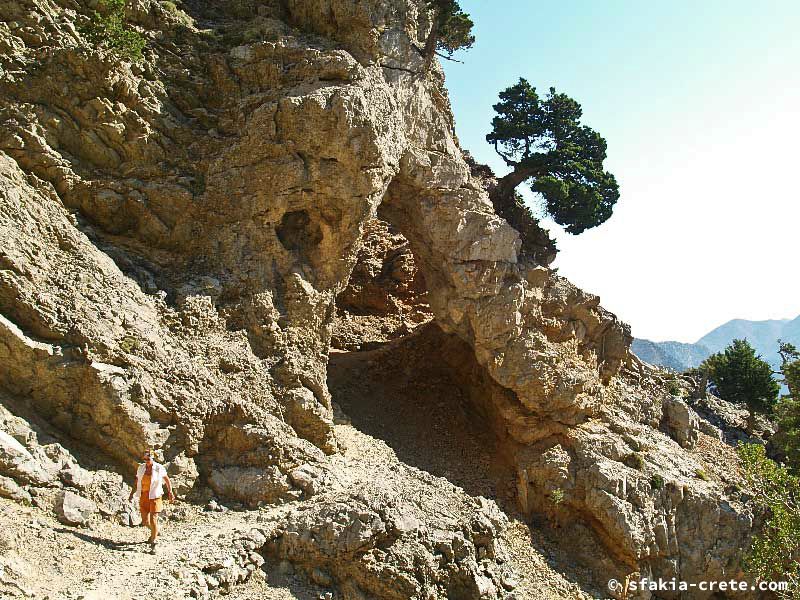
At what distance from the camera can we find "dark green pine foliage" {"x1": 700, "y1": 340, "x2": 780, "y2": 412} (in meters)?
36.9

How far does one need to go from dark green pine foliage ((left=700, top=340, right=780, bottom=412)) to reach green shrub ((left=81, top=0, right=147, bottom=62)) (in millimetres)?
38277

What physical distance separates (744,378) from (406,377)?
967 inches

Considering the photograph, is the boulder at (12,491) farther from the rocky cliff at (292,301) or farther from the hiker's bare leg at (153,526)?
the hiker's bare leg at (153,526)

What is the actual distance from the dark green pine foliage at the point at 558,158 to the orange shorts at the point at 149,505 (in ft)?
73.0

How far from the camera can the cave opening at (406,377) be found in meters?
22.6

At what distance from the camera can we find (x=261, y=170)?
1883cm

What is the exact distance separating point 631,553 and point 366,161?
16.8 meters

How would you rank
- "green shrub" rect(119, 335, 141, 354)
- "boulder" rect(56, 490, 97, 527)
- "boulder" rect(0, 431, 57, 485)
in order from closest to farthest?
1. "boulder" rect(0, 431, 57, 485)
2. "boulder" rect(56, 490, 97, 527)
3. "green shrub" rect(119, 335, 141, 354)

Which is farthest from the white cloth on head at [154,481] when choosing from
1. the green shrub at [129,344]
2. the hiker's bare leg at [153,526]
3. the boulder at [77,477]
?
the green shrub at [129,344]

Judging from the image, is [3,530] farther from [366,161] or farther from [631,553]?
[631,553]

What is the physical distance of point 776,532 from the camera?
21859mm

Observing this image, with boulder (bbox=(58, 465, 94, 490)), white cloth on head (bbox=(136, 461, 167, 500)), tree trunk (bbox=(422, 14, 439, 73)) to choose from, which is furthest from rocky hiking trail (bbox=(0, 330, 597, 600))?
tree trunk (bbox=(422, 14, 439, 73))

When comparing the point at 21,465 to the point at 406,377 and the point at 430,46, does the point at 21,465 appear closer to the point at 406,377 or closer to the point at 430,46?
the point at 406,377

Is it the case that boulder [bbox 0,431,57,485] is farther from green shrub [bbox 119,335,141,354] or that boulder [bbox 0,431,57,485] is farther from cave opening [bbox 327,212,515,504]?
cave opening [bbox 327,212,515,504]
